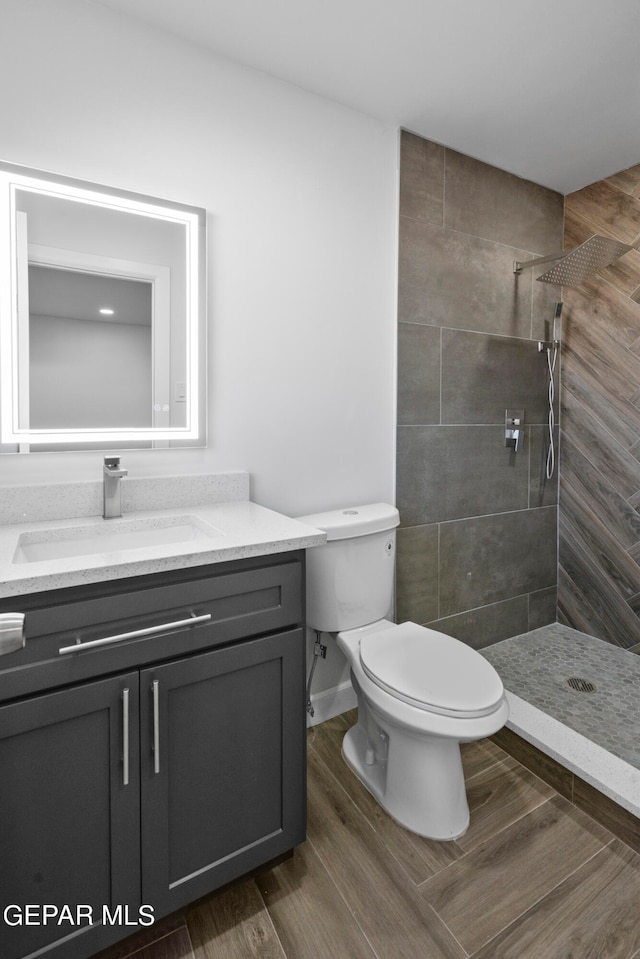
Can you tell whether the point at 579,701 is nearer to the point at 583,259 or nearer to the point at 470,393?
the point at 470,393

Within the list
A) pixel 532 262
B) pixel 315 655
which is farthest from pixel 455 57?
pixel 315 655

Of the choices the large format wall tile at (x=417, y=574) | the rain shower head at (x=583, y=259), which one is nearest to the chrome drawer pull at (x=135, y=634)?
the large format wall tile at (x=417, y=574)

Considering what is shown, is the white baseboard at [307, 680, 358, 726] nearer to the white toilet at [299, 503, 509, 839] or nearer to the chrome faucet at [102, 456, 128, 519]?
the white toilet at [299, 503, 509, 839]

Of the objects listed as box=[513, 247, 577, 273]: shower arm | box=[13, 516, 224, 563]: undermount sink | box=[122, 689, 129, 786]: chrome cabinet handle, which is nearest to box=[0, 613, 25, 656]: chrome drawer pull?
box=[122, 689, 129, 786]: chrome cabinet handle

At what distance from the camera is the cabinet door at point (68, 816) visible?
96 cm

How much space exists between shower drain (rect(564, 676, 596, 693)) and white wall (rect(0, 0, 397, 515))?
45.2 inches

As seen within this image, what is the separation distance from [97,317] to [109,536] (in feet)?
2.19

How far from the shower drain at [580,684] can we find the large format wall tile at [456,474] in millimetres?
800

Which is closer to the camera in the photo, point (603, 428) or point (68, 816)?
point (68, 816)

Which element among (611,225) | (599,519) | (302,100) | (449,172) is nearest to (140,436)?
(302,100)

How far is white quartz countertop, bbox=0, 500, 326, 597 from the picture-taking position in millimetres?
963

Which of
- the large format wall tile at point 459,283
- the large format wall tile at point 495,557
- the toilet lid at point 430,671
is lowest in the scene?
the toilet lid at point 430,671

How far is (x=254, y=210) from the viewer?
172 centimetres

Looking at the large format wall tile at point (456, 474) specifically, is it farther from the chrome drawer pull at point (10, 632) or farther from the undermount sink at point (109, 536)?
the chrome drawer pull at point (10, 632)
